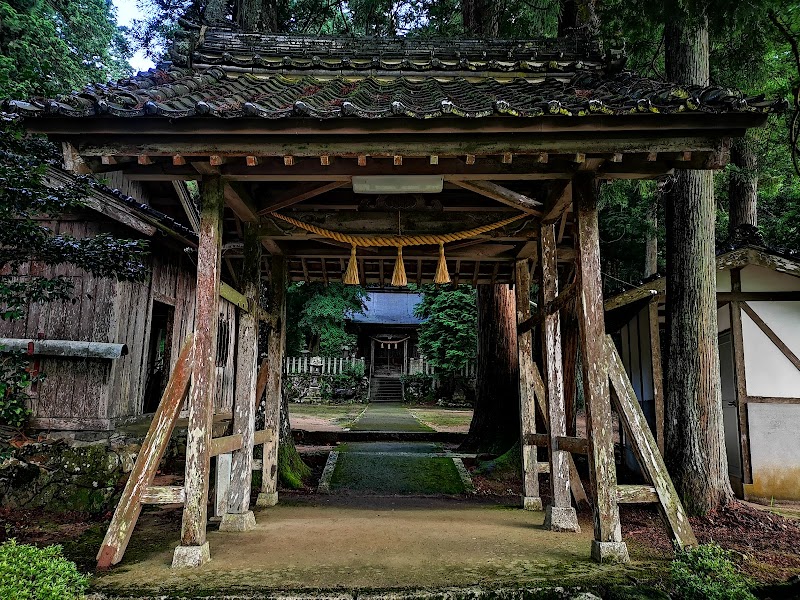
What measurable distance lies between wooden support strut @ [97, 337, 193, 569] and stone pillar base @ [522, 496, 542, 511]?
460 centimetres

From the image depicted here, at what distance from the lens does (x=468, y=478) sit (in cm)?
881

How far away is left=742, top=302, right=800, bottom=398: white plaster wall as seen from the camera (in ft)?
28.1

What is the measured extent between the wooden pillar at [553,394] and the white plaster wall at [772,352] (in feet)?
15.1

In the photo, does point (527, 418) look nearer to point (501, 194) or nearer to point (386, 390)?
point (501, 194)

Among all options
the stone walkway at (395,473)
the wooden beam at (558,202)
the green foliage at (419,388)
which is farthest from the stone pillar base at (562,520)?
the green foliage at (419,388)

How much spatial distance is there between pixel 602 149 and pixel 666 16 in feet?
9.20

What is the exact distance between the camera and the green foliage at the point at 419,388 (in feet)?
93.6

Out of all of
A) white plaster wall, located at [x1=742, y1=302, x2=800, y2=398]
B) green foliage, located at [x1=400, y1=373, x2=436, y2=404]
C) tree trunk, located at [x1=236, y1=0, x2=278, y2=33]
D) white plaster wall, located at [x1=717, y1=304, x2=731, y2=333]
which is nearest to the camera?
white plaster wall, located at [x1=742, y1=302, x2=800, y2=398]

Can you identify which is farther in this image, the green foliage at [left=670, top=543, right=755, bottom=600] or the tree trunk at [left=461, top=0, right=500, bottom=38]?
the tree trunk at [left=461, top=0, right=500, bottom=38]

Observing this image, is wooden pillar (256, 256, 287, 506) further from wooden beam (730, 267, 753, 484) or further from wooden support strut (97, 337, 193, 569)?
wooden beam (730, 267, 753, 484)

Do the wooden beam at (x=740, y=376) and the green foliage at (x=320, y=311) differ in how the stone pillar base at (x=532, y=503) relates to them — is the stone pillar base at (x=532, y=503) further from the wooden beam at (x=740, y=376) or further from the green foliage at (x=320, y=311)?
the green foliage at (x=320, y=311)

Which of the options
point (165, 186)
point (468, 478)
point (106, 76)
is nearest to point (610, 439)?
point (468, 478)

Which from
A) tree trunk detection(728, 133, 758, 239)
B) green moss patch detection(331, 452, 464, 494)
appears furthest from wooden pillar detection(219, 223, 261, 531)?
tree trunk detection(728, 133, 758, 239)

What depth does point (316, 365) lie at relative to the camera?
89.8 feet
